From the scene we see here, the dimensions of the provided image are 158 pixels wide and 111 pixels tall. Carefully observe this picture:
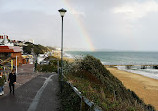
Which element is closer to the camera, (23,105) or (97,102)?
(97,102)

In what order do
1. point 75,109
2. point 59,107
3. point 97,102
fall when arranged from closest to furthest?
point 97,102 < point 75,109 < point 59,107

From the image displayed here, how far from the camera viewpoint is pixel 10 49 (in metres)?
23.5

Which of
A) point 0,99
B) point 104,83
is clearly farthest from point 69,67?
point 0,99

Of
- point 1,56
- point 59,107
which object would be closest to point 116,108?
point 59,107

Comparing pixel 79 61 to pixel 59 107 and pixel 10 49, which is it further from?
pixel 10 49

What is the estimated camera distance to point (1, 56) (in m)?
22.0

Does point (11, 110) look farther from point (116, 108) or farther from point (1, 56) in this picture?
point (1, 56)

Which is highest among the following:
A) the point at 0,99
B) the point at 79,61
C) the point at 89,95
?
the point at 79,61

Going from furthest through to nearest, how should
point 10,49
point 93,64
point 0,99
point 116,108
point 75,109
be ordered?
point 10,49, point 93,64, point 0,99, point 75,109, point 116,108

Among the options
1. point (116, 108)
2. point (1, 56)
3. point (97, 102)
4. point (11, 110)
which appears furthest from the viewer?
point (1, 56)

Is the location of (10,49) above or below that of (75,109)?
above

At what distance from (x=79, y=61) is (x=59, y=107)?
16.6 ft

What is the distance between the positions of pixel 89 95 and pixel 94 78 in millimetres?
5056

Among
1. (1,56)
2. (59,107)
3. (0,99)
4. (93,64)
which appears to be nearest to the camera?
(59,107)
